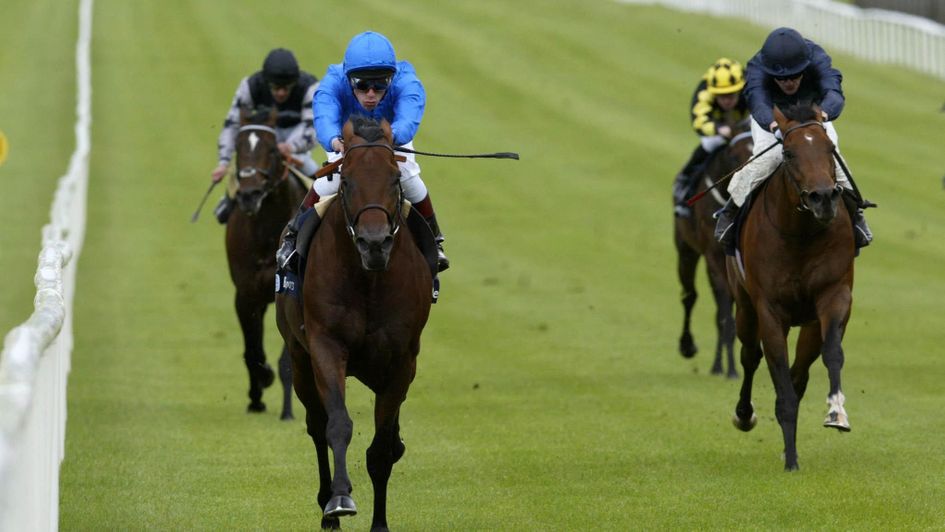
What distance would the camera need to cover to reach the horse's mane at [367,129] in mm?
8391

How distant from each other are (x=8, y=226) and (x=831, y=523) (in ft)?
70.6

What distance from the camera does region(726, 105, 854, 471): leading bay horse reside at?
9.78m

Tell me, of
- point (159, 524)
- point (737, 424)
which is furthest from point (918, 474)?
point (159, 524)

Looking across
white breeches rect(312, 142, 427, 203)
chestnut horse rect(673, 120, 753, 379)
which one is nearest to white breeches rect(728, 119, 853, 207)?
white breeches rect(312, 142, 427, 203)

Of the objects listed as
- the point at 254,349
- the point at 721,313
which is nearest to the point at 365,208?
the point at 254,349

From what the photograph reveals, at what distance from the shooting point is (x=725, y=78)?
1559cm

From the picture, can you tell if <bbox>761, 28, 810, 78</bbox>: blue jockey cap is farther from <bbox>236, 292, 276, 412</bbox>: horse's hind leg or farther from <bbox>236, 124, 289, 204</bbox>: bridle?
<bbox>236, 292, 276, 412</bbox>: horse's hind leg

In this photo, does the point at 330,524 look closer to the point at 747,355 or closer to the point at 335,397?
the point at 335,397

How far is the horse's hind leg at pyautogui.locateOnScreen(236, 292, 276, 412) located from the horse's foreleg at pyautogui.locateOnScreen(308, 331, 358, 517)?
499 centimetres

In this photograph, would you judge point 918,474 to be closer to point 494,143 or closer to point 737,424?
point 737,424

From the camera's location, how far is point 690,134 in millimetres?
34938

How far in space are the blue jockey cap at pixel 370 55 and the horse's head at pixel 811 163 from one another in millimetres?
2448

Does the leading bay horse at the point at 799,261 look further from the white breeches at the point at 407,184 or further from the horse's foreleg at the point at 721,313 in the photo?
the horse's foreleg at the point at 721,313

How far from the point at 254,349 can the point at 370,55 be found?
17.1 ft
